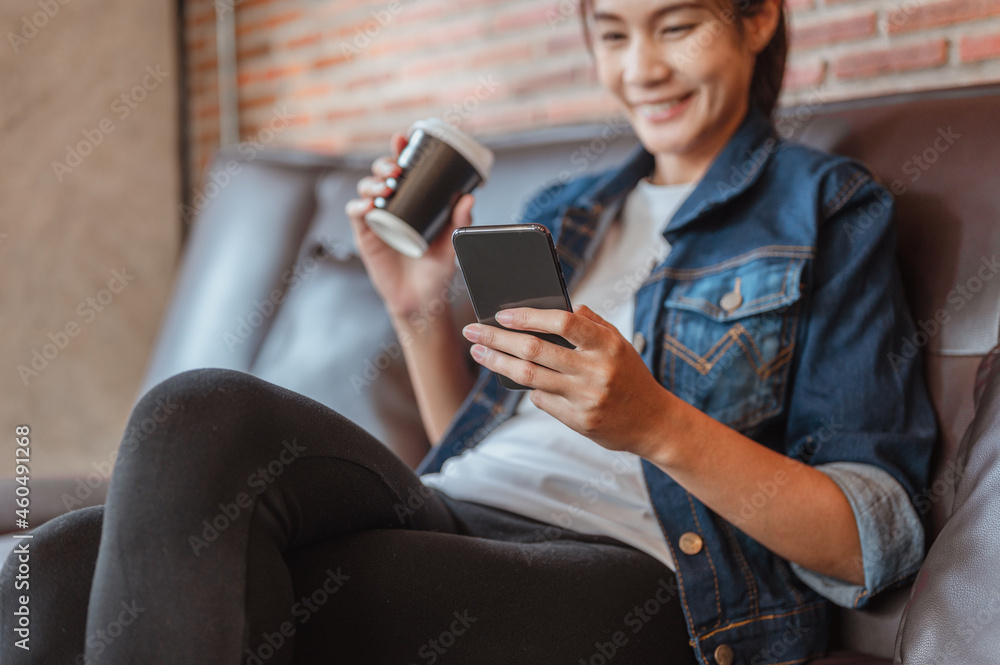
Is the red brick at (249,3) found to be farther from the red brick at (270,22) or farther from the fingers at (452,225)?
the fingers at (452,225)

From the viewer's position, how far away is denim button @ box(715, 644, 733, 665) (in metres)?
0.83

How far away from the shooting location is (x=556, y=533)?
899 millimetres

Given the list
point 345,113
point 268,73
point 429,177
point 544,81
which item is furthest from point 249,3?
point 429,177

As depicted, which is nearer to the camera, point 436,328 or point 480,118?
point 436,328

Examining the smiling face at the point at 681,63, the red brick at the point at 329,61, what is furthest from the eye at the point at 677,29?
the red brick at the point at 329,61

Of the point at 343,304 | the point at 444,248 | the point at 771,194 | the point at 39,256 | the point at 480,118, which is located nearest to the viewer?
the point at 771,194

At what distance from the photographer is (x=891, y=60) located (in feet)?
4.44

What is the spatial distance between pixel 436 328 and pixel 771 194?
478mm

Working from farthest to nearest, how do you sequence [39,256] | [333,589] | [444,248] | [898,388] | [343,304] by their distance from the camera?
1. [39,256]
2. [343,304]
3. [444,248]
4. [898,388]
5. [333,589]

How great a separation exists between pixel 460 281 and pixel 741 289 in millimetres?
464

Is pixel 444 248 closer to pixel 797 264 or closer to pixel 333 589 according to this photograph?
pixel 797 264

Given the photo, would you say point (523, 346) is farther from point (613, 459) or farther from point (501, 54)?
point (501, 54)

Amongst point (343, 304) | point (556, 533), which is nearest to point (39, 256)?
point (343, 304)

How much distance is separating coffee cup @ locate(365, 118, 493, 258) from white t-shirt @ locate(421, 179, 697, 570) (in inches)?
8.5
